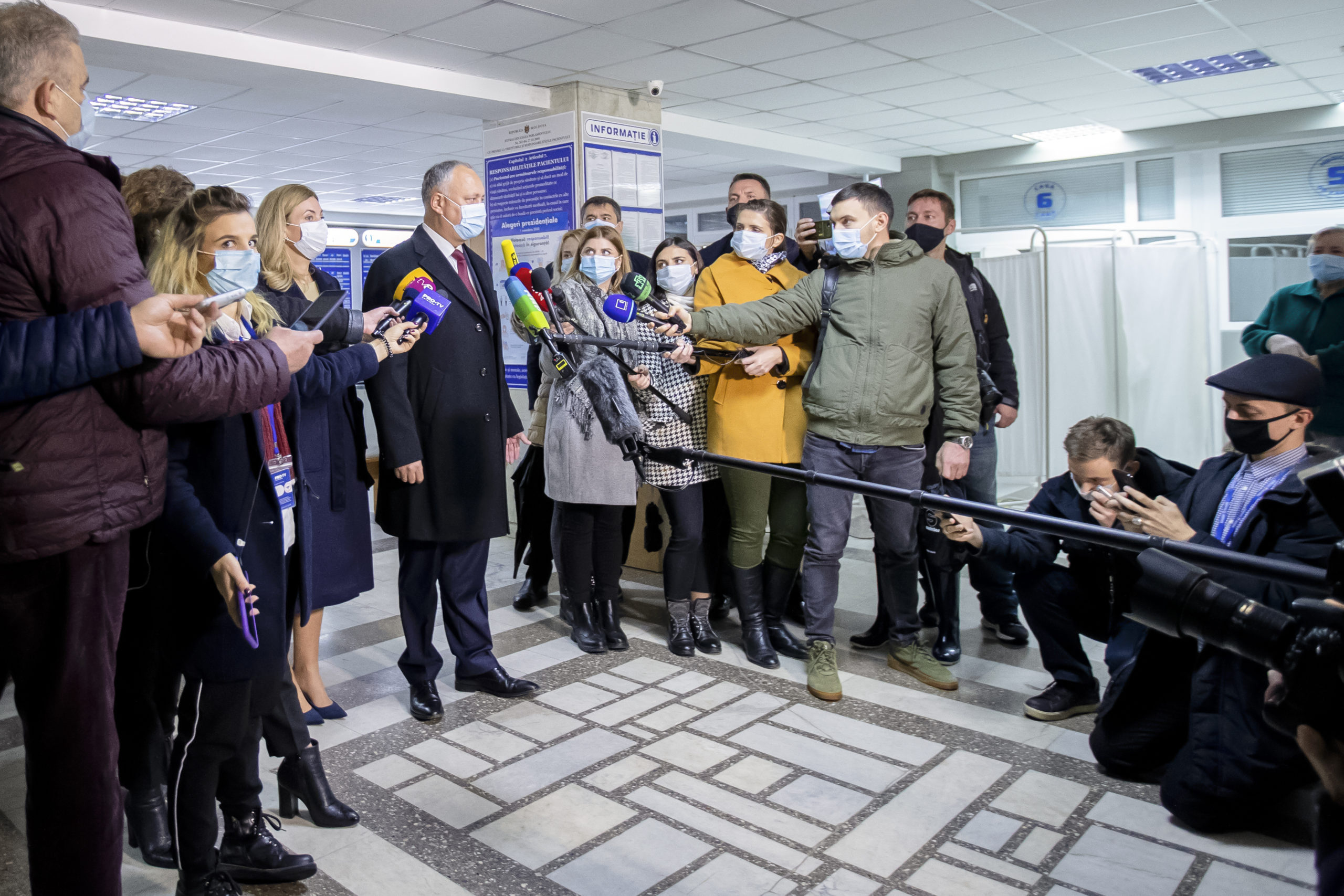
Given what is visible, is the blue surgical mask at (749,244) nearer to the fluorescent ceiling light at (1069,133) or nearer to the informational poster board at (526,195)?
the informational poster board at (526,195)

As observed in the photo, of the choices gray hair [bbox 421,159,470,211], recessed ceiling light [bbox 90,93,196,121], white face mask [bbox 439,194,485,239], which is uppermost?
recessed ceiling light [bbox 90,93,196,121]

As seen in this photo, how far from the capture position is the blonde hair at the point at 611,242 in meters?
3.33

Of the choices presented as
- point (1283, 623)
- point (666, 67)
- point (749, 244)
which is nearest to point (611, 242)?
point (749, 244)

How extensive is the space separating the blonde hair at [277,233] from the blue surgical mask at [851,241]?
1548 mm

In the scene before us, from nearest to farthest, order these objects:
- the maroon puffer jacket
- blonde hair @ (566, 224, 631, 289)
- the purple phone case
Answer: the maroon puffer jacket
the purple phone case
blonde hair @ (566, 224, 631, 289)

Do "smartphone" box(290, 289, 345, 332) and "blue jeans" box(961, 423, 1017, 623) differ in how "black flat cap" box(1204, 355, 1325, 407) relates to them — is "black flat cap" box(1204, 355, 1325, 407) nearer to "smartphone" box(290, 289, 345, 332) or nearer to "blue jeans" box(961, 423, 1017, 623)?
"blue jeans" box(961, 423, 1017, 623)

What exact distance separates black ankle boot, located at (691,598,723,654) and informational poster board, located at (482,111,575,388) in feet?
7.98

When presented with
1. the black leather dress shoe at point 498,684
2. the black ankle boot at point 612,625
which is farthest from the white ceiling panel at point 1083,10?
the black leather dress shoe at point 498,684

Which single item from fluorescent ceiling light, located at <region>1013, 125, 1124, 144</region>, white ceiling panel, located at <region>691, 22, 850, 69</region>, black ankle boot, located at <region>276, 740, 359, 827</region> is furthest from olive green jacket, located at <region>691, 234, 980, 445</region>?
fluorescent ceiling light, located at <region>1013, 125, 1124, 144</region>

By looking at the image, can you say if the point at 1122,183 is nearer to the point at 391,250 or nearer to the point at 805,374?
the point at 805,374

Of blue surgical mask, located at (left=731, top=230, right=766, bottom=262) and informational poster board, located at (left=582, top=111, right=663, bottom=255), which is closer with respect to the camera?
blue surgical mask, located at (left=731, top=230, right=766, bottom=262)

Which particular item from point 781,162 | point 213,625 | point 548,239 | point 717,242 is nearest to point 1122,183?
point 781,162

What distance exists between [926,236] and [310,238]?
82.0 inches

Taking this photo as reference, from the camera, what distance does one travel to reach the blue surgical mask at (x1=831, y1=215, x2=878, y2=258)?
9.75 ft
